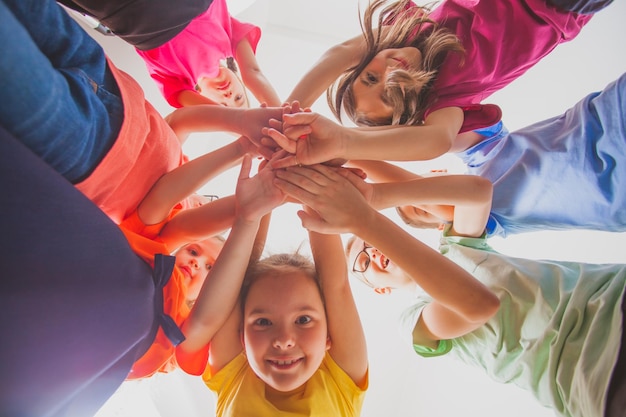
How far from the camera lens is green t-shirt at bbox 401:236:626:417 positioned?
53cm

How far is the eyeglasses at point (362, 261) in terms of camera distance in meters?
1.01


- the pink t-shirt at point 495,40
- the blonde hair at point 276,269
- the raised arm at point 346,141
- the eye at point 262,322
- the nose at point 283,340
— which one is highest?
the pink t-shirt at point 495,40

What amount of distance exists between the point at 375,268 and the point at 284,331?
428mm

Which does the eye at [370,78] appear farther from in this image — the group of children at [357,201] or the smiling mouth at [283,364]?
the smiling mouth at [283,364]

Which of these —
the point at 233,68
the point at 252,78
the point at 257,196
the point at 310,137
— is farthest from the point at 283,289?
the point at 233,68

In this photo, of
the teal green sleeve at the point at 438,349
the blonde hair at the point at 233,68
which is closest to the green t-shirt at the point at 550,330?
the teal green sleeve at the point at 438,349

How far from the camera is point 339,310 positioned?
71 cm

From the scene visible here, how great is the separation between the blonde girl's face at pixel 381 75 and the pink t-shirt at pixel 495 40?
0.08 m

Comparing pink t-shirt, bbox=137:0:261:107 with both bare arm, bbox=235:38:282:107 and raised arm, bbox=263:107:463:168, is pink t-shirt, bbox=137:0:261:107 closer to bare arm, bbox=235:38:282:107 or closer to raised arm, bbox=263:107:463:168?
bare arm, bbox=235:38:282:107

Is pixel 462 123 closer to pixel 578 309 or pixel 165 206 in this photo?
Answer: pixel 578 309

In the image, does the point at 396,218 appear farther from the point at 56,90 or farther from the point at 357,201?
the point at 56,90

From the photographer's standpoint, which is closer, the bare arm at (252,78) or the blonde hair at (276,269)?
the blonde hair at (276,269)

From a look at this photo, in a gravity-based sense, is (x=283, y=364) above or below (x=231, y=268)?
below

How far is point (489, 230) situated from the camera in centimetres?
86
